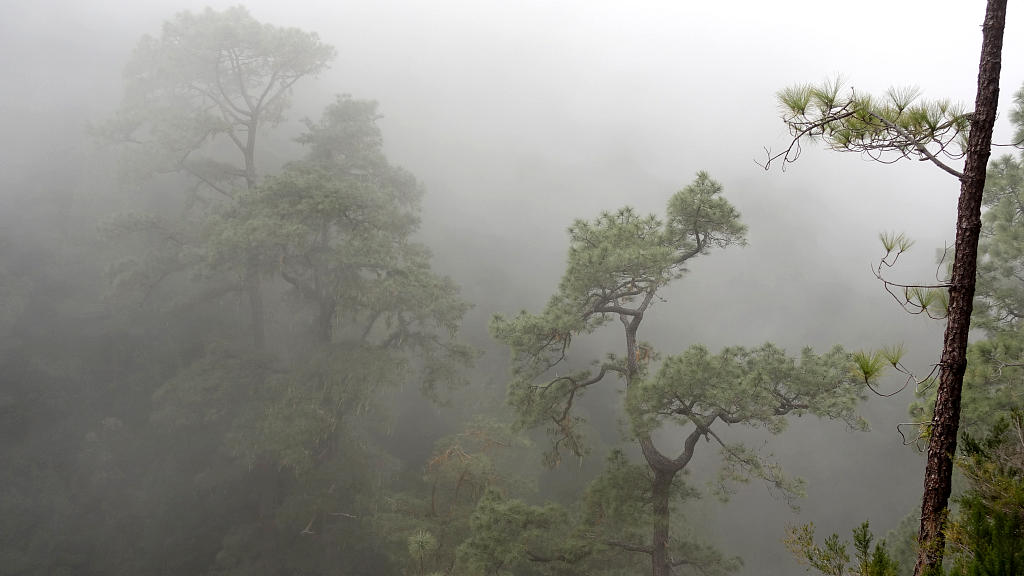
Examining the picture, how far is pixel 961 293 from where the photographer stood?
2.56 m

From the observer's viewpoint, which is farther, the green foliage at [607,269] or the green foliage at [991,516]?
the green foliage at [607,269]

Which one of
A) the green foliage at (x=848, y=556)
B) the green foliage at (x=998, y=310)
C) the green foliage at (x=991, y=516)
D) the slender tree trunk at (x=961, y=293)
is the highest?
the green foliage at (x=998, y=310)

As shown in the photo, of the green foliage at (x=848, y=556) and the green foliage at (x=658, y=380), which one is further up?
the green foliage at (x=658, y=380)

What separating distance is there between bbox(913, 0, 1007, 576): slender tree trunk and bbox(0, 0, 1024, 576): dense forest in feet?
0.08

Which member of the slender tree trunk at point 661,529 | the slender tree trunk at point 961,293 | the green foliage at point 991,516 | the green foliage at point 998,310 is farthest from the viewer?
the slender tree trunk at point 661,529

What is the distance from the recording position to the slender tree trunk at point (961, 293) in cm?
255

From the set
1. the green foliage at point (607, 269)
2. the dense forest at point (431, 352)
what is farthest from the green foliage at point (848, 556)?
the green foliage at point (607, 269)

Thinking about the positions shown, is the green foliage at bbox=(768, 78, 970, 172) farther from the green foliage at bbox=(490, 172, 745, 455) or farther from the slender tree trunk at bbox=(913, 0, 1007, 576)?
the green foliage at bbox=(490, 172, 745, 455)

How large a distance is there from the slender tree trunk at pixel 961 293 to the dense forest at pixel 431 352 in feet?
0.08

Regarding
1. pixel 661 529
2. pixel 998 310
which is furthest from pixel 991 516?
pixel 998 310

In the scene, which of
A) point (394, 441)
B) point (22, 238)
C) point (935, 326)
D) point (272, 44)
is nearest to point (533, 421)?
point (394, 441)

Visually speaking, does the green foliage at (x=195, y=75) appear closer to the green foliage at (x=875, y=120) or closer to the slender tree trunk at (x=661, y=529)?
the slender tree trunk at (x=661, y=529)

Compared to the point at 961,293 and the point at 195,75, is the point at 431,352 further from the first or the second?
the point at 195,75

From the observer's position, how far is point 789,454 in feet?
58.9
